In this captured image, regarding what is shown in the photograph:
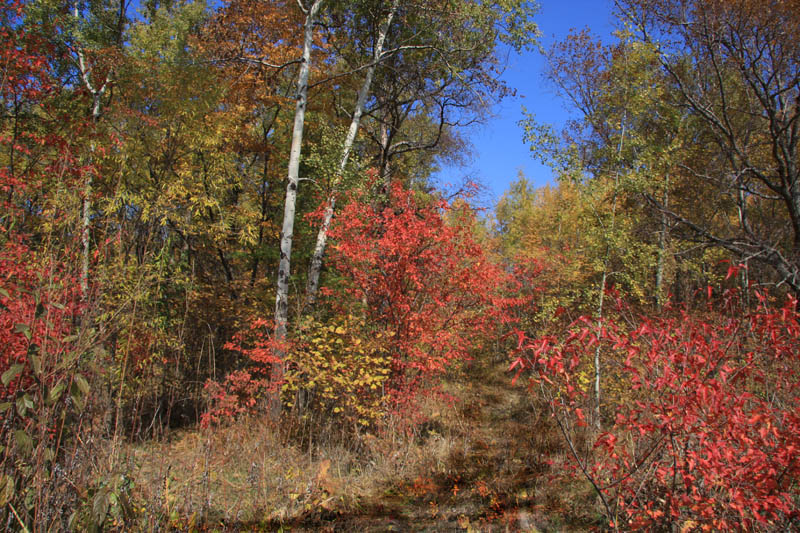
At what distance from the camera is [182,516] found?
11.4 feet

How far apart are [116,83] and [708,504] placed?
11.1 m

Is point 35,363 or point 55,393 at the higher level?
point 35,363

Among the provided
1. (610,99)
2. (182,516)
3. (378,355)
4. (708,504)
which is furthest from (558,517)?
(610,99)

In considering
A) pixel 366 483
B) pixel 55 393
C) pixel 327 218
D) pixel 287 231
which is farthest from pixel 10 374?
pixel 327 218

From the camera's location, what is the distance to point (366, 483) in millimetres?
5500

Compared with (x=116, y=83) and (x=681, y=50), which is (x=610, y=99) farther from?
Result: (x=116, y=83)

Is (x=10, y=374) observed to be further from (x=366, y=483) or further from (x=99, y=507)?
(x=366, y=483)

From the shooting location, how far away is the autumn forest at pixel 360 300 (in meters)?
2.93

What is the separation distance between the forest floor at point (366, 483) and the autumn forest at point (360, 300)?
0.15 feet

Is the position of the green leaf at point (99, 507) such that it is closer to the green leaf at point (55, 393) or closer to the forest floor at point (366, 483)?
the green leaf at point (55, 393)

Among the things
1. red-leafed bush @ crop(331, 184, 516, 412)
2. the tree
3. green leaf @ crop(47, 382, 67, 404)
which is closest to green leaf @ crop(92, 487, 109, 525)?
green leaf @ crop(47, 382, 67, 404)

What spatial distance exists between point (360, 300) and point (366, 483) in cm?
276

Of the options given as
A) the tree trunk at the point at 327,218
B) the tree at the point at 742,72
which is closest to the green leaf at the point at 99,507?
the tree trunk at the point at 327,218

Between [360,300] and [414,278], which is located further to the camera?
[360,300]
